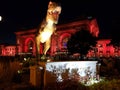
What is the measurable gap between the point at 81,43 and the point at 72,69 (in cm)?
4076

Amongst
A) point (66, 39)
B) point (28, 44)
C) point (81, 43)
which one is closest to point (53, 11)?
point (81, 43)

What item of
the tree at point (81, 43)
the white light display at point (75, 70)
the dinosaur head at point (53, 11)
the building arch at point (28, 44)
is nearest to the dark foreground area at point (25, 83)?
the white light display at point (75, 70)

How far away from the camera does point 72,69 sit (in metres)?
13.8

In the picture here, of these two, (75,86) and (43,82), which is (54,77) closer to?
(43,82)

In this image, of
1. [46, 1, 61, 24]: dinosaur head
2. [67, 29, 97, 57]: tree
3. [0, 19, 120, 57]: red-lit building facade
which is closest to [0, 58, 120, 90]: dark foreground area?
[46, 1, 61, 24]: dinosaur head

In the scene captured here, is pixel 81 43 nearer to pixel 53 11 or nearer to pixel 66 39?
pixel 66 39

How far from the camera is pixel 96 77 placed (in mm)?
15008

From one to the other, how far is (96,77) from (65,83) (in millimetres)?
4272

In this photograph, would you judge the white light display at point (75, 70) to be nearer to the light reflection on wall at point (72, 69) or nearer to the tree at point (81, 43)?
the light reflection on wall at point (72, 69)

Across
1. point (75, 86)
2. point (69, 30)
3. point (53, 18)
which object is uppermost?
point (69, 30)

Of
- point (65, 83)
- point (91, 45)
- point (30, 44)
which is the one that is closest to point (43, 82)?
point (65, 83)

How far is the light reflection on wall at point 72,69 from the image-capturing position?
509 inches

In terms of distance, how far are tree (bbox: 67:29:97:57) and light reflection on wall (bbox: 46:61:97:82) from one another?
38.4m

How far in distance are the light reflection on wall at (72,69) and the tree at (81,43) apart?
38418mm
